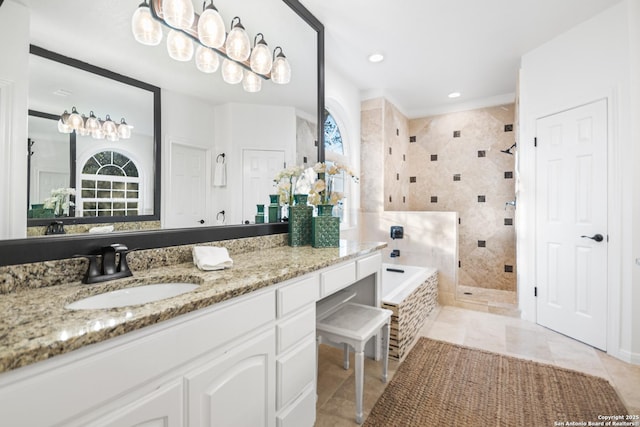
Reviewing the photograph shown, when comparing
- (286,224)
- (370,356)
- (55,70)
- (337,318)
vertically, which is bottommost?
(370,356)

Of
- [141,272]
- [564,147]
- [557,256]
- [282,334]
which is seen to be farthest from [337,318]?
[564,147]

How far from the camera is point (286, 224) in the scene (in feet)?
6.85

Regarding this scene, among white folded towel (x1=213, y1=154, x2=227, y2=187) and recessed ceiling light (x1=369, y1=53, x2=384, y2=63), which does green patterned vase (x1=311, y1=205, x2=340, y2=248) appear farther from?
recessed ceiling light (x1=369, y1=53, x2=384, y2=63)

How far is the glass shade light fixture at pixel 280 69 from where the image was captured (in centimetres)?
204

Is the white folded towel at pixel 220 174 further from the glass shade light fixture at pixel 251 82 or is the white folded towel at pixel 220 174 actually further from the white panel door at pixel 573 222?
the white panel door at pixel 573 222

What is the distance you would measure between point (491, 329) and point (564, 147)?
70.4 inches

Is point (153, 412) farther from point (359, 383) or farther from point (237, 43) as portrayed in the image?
point (237, 43)

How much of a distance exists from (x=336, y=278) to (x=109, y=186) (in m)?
1.13

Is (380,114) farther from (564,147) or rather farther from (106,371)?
(106,371)

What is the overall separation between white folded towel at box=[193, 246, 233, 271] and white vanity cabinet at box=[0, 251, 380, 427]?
28 centimetres

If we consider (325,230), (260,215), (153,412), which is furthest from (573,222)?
(153,412)

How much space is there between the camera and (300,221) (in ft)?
6.70

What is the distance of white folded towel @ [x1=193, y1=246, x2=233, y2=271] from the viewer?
1237mm

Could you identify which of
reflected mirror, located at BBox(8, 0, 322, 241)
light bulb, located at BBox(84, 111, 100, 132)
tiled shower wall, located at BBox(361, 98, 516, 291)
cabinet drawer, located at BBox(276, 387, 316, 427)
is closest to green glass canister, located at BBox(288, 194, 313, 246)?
reflected mirror, located at BBox(8, 0, 322, 241)
